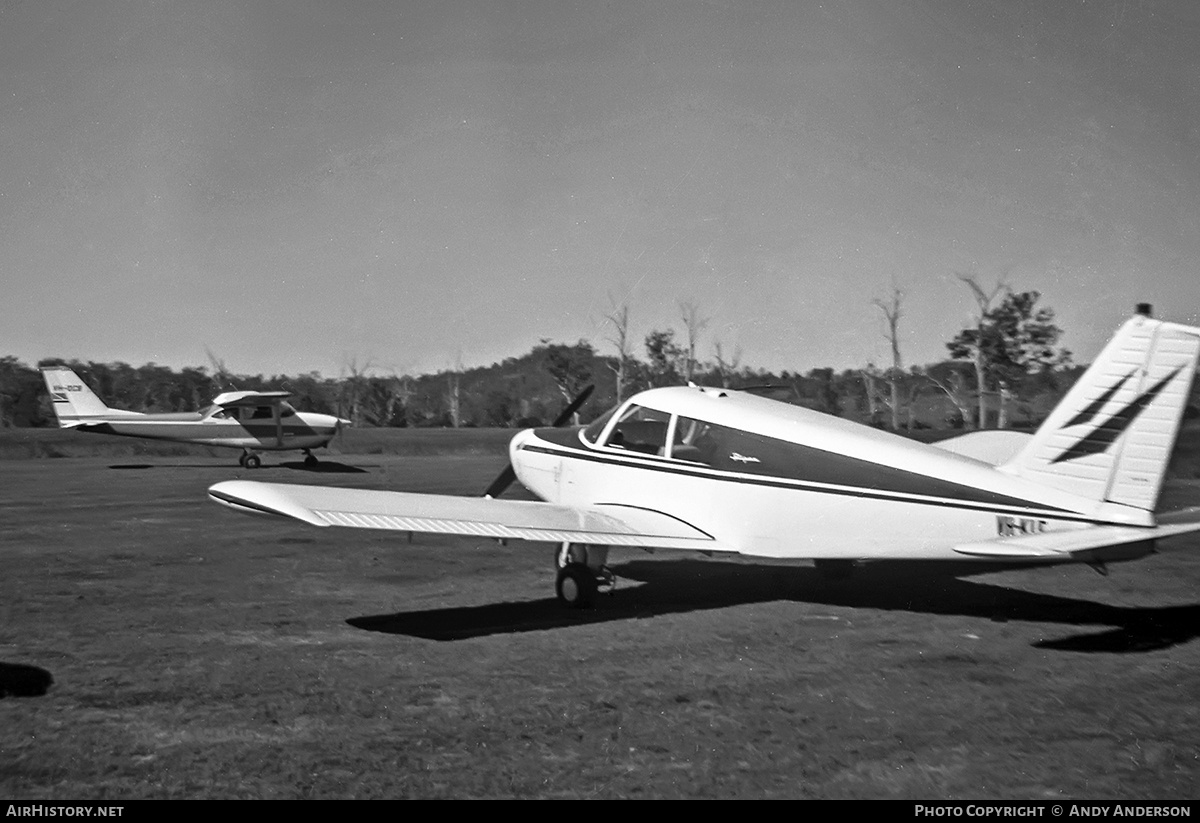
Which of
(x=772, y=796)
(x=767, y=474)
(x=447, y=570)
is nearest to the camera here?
(x=772, y=796)

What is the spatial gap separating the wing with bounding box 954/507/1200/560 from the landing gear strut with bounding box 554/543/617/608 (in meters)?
3.60

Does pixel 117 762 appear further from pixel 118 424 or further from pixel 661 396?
pixel 118 424

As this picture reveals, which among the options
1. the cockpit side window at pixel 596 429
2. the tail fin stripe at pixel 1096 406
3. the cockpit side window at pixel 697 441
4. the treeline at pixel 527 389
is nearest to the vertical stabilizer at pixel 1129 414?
the tail fin stripe at pixel 1096 406

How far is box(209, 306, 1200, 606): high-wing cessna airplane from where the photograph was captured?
6.87 meters

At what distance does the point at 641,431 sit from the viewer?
10141 millimetres

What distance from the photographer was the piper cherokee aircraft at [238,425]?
32125mm

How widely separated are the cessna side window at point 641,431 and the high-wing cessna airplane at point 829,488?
2 cm

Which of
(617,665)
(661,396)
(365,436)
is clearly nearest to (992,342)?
(365,436)

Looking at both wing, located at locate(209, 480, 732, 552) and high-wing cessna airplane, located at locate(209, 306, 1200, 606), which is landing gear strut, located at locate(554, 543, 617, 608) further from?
wing, located at locate(209, 480, 732, 552)

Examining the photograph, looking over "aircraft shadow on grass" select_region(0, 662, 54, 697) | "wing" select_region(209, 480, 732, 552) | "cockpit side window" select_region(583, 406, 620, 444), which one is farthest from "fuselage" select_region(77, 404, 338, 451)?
"aircraft shadow on grass" select_region(0, 662, 54, 697)

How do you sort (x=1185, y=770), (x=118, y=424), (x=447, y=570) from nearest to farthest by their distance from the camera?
(x=1185, y=770) < (x=447, y=570) < (x=118, y=424)

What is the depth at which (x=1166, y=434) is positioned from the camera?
6836mm

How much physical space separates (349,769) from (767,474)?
4.99 m

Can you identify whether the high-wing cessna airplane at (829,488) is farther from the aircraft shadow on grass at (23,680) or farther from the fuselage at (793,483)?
the aircraft shadow on grass at (23,680)
